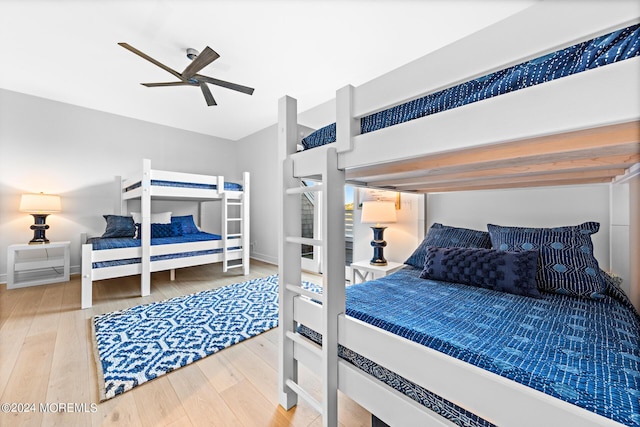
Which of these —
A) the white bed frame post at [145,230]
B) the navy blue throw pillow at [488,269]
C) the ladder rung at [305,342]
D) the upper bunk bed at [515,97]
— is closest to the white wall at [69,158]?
the white bed frame post at [145,230]

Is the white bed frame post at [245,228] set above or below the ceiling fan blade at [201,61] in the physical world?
below

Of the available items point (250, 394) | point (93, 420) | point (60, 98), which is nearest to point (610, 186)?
point (250, 394)

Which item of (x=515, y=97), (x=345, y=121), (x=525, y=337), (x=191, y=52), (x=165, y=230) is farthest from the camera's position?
(x=165, y=230)

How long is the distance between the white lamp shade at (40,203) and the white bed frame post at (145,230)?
1.54m

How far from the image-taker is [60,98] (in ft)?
12.0

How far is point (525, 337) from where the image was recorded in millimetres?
962

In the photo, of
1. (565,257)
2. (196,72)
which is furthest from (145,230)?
(565,257)

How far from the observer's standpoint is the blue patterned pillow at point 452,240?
1.97 metres

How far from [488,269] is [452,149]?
1.10 meters

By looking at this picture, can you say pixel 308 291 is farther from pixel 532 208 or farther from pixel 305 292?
pixel 532 208

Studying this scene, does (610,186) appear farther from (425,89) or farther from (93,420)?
(93,420)

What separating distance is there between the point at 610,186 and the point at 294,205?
2.26 metres

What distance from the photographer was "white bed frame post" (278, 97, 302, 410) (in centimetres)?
134

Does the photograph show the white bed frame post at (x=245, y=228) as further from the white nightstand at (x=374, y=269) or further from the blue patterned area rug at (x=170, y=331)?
the white nightstand at (x=374, y=269)
